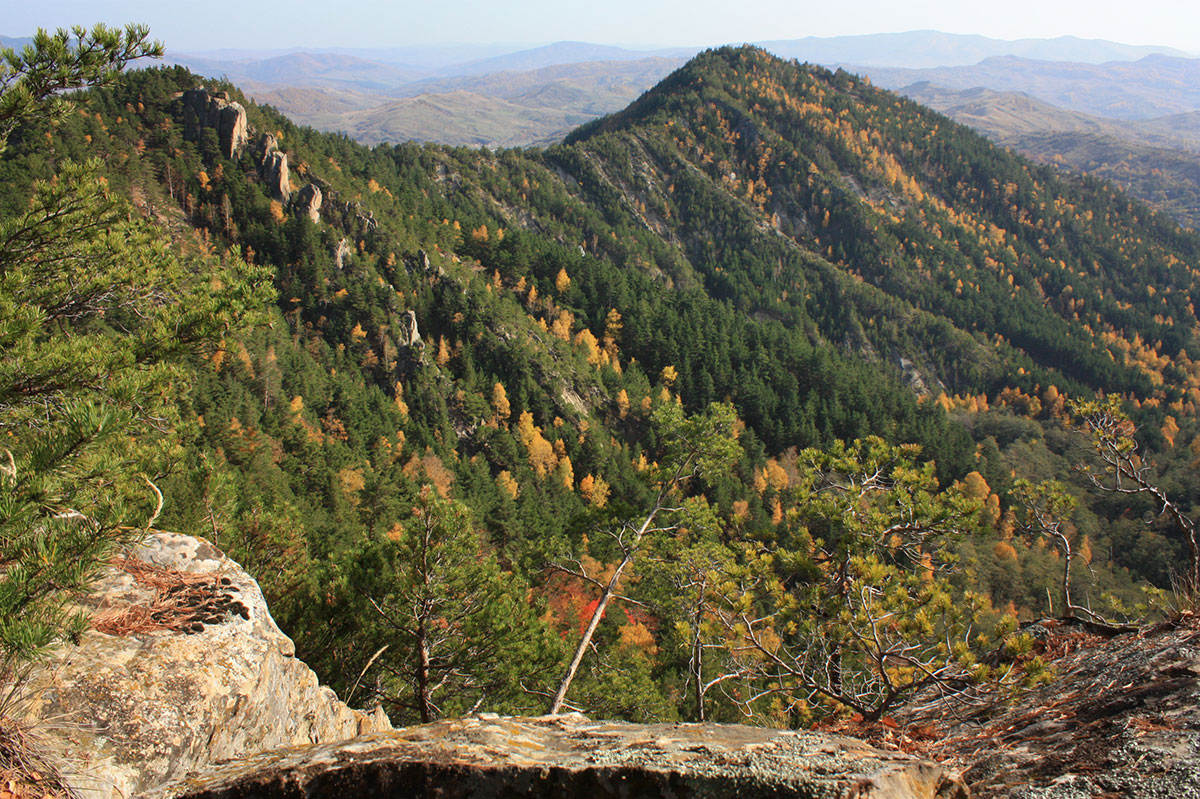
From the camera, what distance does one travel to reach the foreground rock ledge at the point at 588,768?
4.00 m

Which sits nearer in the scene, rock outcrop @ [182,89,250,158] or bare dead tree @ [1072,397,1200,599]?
bare dead tree @ [1072,397,1200,599]

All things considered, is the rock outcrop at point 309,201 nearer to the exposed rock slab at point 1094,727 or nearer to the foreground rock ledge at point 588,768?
the foreground rock ledge at point 588,768

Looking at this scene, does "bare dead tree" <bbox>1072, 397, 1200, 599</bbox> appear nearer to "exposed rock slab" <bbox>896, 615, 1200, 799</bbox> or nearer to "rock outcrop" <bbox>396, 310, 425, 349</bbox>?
"exposed rock slab" <bbox>896, 615, 1200, 799</bbox>

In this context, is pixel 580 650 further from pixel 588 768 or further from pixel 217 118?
pixel 217 118

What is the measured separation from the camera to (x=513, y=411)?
321 ft

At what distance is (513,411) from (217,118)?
72.6 metres

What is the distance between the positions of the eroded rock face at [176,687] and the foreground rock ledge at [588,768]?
1556mm

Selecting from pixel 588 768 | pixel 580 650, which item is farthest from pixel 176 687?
pixel 580 650

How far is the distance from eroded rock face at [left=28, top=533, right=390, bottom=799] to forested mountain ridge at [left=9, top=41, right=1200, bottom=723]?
11.2 ft

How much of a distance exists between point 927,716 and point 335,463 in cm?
6268

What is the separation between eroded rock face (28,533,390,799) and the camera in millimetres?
6031

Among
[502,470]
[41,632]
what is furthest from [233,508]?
[502,470]

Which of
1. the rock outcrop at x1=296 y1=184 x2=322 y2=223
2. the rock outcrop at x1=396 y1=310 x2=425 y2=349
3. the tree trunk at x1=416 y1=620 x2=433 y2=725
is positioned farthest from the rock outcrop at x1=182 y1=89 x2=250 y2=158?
the tree trunk at x1=416 y1=620 x2=433 y2=725

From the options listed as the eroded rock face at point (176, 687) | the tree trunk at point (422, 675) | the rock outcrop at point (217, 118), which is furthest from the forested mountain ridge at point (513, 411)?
the eroded rock face at point (176, 687)
